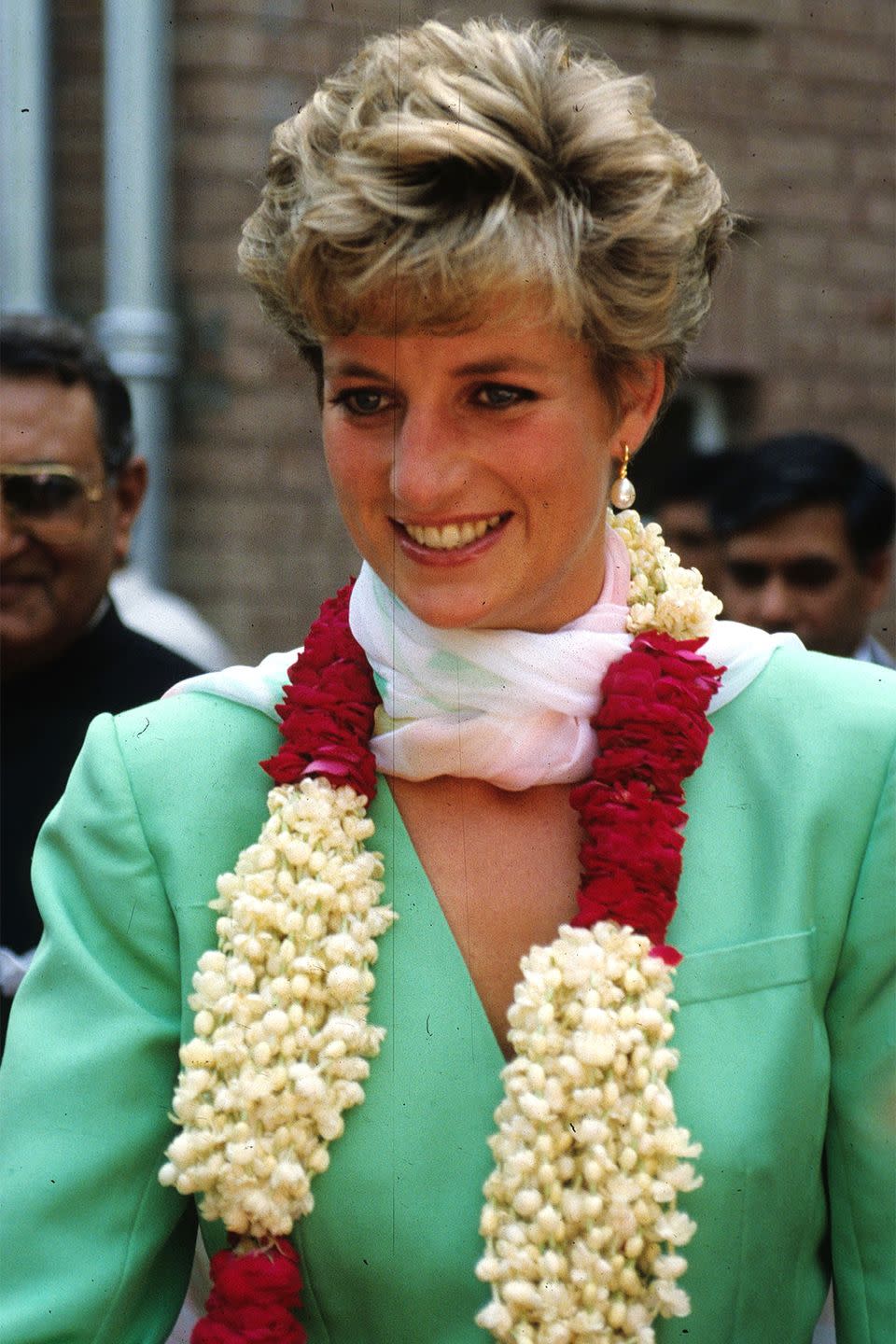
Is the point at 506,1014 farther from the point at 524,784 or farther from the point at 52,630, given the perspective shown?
the point at 52,630

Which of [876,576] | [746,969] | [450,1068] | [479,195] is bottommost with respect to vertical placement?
[876,576]

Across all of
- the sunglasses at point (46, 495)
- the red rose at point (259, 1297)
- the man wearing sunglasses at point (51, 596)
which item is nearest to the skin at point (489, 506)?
the red rose at point (259, 1297)

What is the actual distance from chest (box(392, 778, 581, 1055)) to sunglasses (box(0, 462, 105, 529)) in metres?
1.48

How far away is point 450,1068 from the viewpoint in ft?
7.03

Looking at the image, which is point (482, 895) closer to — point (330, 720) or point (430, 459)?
point (330, 720)

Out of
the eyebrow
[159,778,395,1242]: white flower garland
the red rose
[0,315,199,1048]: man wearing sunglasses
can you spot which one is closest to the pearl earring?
the eyebrow

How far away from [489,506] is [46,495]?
65.8 inches

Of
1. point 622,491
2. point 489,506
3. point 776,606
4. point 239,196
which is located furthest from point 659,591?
point 239,196

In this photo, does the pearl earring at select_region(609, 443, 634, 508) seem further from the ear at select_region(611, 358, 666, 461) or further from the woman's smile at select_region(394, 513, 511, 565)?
the woman's smile at select_region(394, 513, 511, 565)

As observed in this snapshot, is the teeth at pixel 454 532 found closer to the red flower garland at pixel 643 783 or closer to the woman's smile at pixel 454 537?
the woman's smile at pixel 454 537

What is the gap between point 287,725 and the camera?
91.0 inches

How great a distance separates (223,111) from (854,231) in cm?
246

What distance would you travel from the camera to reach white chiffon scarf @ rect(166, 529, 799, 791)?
224cm

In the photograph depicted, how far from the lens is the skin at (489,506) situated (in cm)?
210
